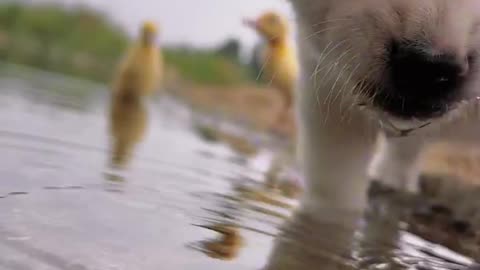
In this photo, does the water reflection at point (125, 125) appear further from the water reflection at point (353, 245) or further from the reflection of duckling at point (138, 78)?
the water reflection at point (353, 245)

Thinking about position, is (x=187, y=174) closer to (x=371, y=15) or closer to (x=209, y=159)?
(x=209, y=159)

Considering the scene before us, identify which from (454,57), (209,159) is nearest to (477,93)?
(454,57)

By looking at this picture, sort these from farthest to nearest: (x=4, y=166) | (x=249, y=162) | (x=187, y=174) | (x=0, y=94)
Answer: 1. (x=0, y=94)
2. (x=249, y=162)
3. (x=187, y=174)
4. (x=4, y=166)


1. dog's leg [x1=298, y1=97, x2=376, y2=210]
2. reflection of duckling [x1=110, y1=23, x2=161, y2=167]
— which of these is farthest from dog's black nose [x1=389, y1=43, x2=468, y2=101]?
reflection of duckling [x1=110, y1=23, x2=161, y2=167]

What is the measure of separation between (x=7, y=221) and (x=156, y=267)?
0.22 m

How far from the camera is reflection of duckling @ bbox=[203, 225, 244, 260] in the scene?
1013 millimetres

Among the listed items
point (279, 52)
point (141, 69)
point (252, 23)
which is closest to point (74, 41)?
point (252, 23)

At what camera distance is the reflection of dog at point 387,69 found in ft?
3.14

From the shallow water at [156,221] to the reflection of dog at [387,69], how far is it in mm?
191

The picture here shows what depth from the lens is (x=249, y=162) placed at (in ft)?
7.40

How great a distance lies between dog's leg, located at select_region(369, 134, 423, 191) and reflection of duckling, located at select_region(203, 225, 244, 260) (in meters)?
0.88

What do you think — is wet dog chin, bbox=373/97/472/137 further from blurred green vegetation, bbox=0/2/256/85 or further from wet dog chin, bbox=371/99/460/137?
blurred green vegetation, bbox=0/2/256/85

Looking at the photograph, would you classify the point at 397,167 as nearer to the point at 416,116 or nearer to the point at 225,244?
the point at 416,116

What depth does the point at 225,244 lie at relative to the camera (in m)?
1.07
